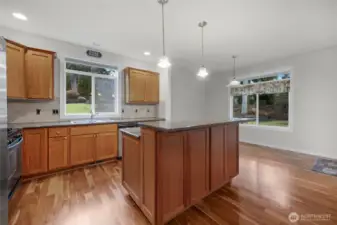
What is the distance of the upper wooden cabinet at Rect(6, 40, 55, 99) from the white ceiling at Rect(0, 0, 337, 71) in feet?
1.60

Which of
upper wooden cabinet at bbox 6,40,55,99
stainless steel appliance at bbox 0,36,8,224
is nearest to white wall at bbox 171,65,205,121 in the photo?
upper wooden cabinet at bbox 6,40,55,99

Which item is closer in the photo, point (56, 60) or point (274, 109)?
point (56, 60)

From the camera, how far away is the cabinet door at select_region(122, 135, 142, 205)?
2002mm

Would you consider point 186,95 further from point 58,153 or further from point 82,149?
point 58,153

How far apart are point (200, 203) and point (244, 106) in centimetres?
458

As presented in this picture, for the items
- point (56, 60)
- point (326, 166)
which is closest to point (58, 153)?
point (56, 60)

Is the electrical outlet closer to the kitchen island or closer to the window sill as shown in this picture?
the kitchen island

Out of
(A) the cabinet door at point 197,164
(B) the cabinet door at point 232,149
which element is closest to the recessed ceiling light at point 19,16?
(A) the cabinet door at point 197,164

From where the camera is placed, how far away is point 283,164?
353 cm

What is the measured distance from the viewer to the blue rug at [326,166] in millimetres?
3092

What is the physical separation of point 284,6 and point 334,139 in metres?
3.44

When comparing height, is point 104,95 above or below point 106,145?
above

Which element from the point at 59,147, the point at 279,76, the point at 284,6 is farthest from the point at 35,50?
the point at 279,76

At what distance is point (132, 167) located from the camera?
2.15m
